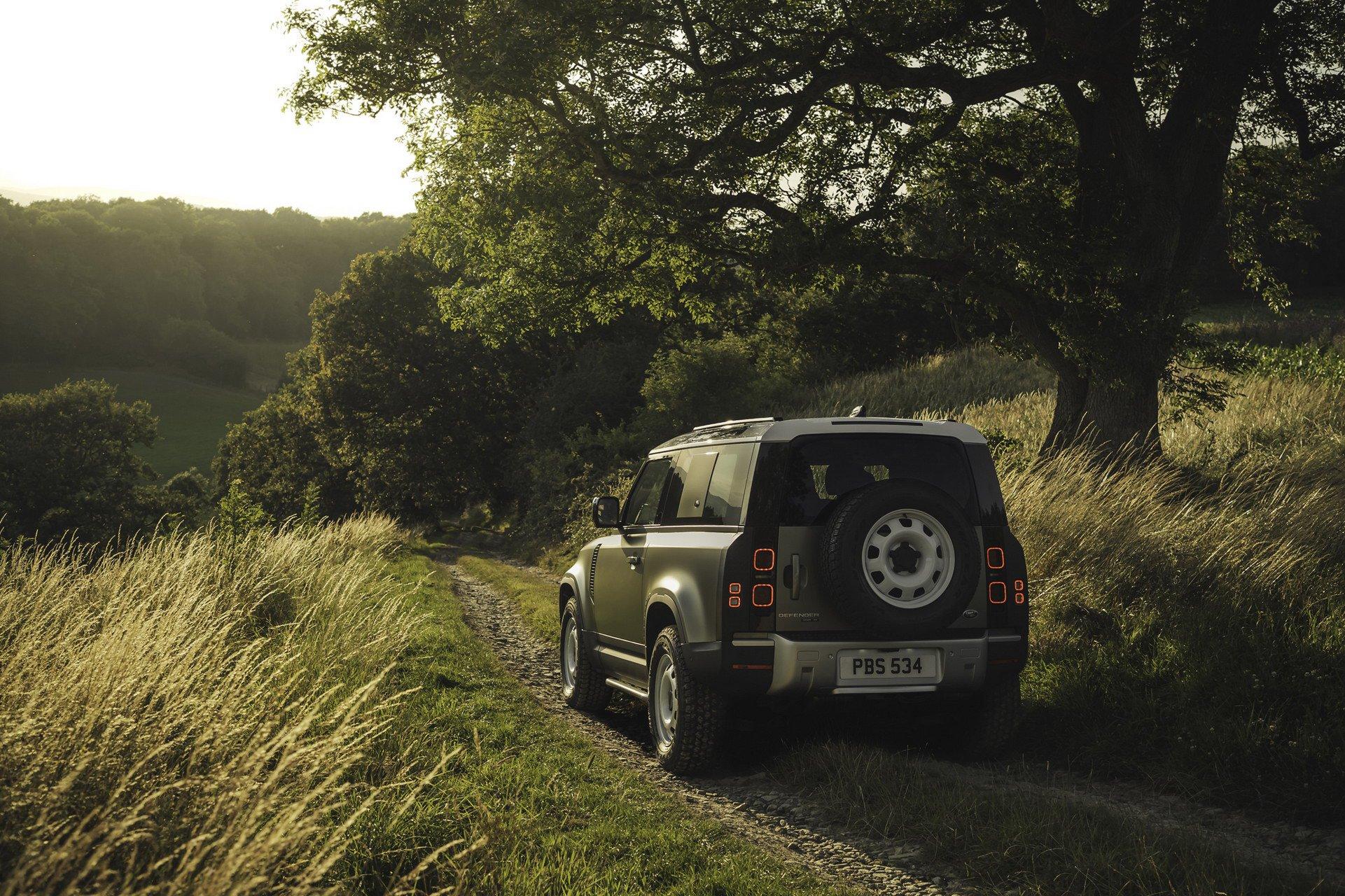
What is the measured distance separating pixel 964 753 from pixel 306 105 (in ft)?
43.0

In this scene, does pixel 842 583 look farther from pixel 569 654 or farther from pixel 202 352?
pixel 202 352

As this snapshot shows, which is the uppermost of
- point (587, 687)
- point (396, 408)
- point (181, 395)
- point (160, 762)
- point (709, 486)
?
point (709, 486)

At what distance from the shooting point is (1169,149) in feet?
44.9

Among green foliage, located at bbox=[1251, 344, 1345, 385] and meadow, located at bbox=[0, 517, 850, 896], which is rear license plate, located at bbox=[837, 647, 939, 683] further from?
green foliage, located at bbox=[1251, 344, 1345, 385]

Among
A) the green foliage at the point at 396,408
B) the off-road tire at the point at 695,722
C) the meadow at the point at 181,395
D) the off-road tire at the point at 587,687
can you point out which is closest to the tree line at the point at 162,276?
the meadow at the point at 181,395

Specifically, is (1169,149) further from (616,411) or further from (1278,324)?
(616,411)

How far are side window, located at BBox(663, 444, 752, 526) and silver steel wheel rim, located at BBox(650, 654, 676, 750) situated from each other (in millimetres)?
1025

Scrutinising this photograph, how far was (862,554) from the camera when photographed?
623 centimetres

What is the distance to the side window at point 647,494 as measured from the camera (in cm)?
841

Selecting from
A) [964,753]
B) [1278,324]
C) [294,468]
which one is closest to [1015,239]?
[964,753]

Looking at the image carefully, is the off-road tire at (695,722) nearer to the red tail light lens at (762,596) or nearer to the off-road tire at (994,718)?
the red tail light lens at (762,596)

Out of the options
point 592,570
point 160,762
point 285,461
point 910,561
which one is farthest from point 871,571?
point 285,461

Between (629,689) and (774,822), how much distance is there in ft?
8.36

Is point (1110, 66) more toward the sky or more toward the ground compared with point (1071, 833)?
more toward the sky
